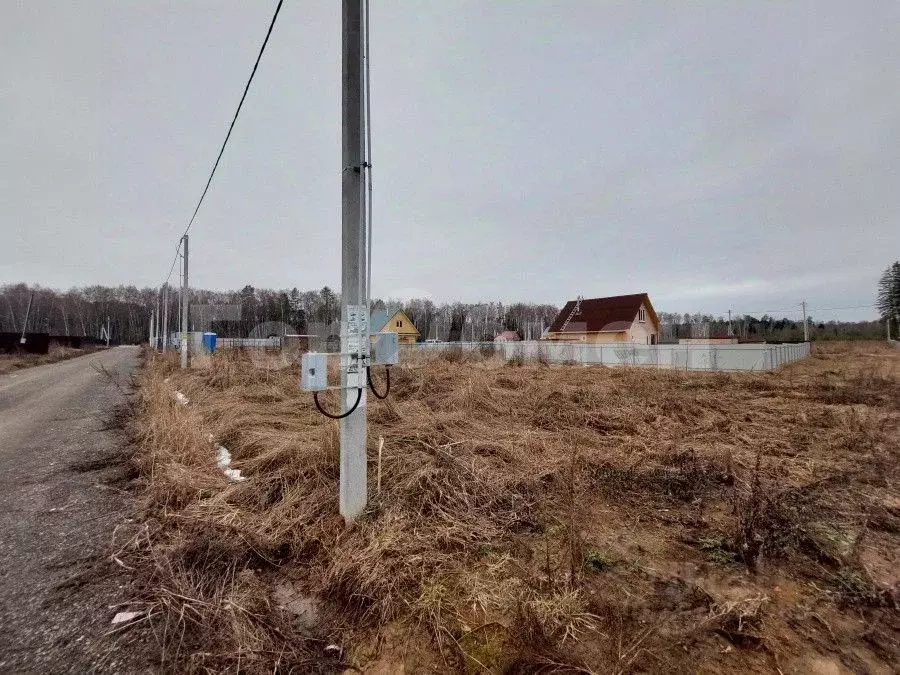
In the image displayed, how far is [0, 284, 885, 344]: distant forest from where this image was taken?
42.5 meters

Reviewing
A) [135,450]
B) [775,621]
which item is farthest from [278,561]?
[135,450]

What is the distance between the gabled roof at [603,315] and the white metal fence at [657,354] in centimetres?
776

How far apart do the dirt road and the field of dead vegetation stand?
0.18 meters

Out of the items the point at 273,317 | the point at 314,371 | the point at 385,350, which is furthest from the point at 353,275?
the point at 273,317

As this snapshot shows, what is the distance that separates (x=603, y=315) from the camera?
30281mm

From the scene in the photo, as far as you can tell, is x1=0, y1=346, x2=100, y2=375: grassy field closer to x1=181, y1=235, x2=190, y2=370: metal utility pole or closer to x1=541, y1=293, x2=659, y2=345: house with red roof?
x1=181, y1=235, x2=190, y2=370: metal utility pole

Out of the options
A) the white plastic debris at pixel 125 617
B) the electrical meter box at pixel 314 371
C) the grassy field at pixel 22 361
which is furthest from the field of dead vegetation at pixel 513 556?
the grassy field at pixel 22 361

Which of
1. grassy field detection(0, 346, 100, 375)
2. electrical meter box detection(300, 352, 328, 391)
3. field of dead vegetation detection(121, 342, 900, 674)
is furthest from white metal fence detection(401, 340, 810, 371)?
electrical meter box detection(300, 352, 328, 391)

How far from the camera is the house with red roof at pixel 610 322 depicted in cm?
2802

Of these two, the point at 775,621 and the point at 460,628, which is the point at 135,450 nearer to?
the point at 460,628

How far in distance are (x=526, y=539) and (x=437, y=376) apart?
8.43 metres

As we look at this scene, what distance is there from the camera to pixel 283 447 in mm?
3709

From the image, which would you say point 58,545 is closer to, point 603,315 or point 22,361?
point 22,361

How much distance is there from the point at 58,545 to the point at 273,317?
49.5 meters
